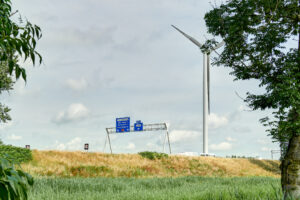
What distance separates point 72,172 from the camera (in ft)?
68.0

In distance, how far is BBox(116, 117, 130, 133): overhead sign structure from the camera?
41.8 metres

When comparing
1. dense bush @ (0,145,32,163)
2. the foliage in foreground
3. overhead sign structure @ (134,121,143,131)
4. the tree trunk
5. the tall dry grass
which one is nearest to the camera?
the foliage in foreground

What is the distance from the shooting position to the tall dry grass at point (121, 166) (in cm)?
2095

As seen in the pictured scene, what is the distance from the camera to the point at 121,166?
23969mm

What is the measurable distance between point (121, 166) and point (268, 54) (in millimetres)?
17304

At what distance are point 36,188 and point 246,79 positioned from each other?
8.92 m

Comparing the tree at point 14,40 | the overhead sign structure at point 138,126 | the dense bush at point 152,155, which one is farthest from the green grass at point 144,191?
the overhead sign structure at point 138,126

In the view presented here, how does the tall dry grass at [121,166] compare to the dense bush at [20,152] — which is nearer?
the tall dry grass at [121,166]

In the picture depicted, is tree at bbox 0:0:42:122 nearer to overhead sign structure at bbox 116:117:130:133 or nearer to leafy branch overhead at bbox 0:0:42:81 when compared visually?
leafy branch overhead at bbox 0:0:42:81

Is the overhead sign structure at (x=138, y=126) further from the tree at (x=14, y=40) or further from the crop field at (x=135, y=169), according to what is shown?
the tree at (x=14, y=40)

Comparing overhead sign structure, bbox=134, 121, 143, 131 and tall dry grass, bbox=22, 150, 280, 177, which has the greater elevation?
overhead sign structure, bbox=134, 121, 143, 131

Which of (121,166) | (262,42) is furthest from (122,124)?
(262,42)

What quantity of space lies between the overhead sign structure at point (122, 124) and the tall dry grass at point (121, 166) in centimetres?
1300

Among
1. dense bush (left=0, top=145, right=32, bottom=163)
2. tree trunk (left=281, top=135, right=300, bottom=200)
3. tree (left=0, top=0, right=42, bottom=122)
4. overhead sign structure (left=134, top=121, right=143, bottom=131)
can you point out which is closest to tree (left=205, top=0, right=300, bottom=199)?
tree trunk (left=281, top=135, right=300, bottom=200)
